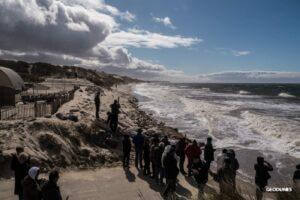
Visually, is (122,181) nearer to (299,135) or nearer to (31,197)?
(31,197)

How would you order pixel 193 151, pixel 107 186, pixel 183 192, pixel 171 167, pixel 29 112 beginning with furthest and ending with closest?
1. pixel 29 112
2. pixel 193 151
3. pixel 107 186
4. pixel 183 192
5. pixel 171 167

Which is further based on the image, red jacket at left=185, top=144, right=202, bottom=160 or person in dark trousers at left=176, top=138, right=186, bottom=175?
person in dark trousers at left=176, top=138, right=186, bottom=175

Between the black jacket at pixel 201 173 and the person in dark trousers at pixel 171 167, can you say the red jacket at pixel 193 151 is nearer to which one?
the person in dark trousers at pixel 171 167

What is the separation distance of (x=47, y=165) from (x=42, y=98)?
46.3 ft

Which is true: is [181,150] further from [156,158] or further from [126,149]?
[126,149]

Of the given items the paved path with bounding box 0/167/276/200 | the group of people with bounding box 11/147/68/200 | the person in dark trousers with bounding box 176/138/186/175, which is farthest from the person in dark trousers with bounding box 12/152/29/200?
the person in dark trousers with bounding box 176/138/186/175

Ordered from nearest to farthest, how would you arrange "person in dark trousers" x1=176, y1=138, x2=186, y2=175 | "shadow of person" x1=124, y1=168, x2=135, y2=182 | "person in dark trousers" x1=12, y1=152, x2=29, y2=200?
"person in dark trousers" x1=12, y1=152, x2=29, y2=200 → "shadow of person" x1=124, y1=168, x2=135, y2=182 → "person in dark trousers" x1=176, y1=138, x2=186, y2=175

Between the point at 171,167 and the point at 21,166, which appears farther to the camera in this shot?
the point at 171,167

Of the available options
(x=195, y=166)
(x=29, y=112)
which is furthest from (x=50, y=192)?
(x=29, y=112)

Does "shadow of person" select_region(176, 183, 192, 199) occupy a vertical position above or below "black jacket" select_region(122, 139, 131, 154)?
below

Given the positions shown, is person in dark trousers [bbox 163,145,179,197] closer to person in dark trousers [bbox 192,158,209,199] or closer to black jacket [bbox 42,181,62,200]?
person in dark trousers [bbox 192,158,209,199]

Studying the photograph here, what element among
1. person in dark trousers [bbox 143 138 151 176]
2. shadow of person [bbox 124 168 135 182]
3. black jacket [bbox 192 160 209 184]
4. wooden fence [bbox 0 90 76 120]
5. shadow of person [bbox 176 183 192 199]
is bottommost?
shadow of person [bbox 176 183 192 199]

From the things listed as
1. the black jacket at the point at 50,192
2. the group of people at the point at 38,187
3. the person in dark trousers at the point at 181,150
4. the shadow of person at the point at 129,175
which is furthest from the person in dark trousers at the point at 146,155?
the black jacket at the point at 50,192

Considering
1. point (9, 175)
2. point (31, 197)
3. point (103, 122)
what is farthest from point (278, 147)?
point (31, 197)
